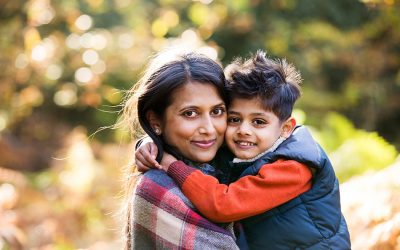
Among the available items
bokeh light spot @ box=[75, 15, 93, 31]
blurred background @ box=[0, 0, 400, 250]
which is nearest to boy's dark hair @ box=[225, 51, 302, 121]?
blurred background @ box=[0, 0, 400, 250]

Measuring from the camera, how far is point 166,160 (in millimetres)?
2879

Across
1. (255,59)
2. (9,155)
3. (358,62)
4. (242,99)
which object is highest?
(358,62)

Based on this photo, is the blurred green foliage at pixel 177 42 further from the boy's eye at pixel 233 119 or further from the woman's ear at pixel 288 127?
the boy's eye at pixel 233 119

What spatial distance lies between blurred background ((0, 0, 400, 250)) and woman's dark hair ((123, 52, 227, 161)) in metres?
1.79

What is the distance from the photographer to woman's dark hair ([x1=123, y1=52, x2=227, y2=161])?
113 inches

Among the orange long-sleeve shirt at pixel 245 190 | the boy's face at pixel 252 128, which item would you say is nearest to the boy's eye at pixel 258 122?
the boy's face at pixel 252 128

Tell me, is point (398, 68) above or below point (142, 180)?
above

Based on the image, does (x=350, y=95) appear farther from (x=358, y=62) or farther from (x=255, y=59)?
(x=255, y=59)

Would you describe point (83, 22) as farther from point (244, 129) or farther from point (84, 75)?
point (244, 129)

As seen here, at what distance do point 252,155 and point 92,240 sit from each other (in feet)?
21.3

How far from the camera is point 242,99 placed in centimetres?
291

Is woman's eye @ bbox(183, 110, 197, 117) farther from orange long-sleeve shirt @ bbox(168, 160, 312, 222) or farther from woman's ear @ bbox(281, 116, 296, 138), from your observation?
woman's ear @ bbox(281, 116, 296, 138)

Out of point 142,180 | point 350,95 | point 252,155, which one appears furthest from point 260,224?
point 350,95

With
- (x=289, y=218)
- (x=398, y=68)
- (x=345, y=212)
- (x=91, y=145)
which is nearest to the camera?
(x=289, y=218)
